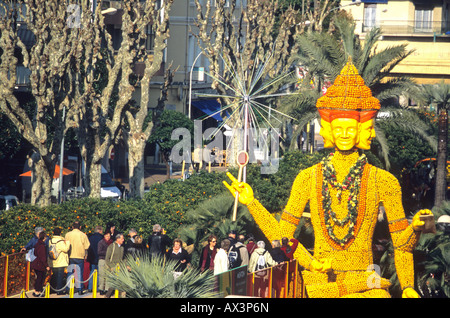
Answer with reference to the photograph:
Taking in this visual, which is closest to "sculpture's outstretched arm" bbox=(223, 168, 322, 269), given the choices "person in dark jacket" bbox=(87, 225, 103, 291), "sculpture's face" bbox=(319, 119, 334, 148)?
"sculpture's face" bbox=(319, 119, 334, 148)

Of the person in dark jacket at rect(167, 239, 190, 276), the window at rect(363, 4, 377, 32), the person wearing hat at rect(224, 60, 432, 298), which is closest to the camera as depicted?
the person wearing hat at rect(224, 60, 432, 298)

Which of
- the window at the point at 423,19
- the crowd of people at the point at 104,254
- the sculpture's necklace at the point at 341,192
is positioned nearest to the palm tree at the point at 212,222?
the crowd of people at the point at 104,254

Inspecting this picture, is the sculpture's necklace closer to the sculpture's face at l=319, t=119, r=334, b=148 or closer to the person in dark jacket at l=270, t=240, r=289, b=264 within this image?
the sculpture's face at l=319, t=119, r=334, b=148

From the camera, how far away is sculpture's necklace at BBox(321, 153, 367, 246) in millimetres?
11867

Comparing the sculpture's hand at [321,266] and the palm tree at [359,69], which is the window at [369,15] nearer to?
the palm tree at [359,69]

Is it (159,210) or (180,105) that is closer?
(159,210)

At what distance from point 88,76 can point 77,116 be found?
1.41 meters

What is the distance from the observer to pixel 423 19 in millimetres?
55344

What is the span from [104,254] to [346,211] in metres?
5.80

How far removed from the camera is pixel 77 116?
24.4 metres

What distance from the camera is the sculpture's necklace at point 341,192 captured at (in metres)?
11.9

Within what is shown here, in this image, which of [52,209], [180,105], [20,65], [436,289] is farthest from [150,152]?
[436,289]

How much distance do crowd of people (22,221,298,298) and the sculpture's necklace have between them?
2966 mm
